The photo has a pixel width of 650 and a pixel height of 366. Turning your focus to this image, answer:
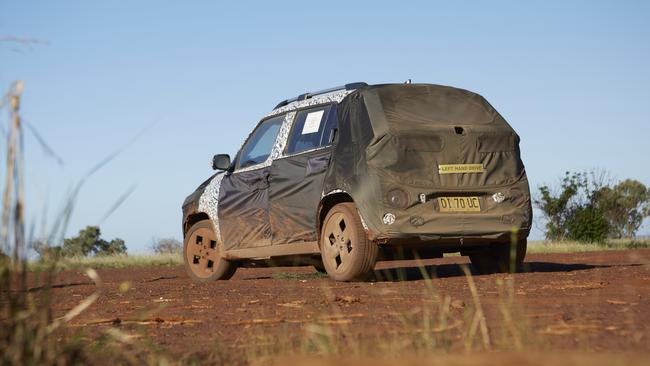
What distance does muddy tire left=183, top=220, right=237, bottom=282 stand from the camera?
40.6 ft

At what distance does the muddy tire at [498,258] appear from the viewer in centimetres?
1091

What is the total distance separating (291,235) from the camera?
10.9m

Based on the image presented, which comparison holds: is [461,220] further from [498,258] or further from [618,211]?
[618,211]

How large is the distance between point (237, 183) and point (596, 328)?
265 inches

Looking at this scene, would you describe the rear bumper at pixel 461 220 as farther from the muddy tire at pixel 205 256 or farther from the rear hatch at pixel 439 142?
the muddy tire at pixel 205 256

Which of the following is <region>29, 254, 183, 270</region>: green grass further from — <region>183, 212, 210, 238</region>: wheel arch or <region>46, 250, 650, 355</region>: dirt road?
<region>46, 250, 650, 355</region>: dirt road

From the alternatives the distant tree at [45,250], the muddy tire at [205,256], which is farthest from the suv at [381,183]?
the distant tree at [45,250]

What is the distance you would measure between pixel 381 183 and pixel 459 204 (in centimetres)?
79

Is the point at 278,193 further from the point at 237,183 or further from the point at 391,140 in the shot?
the point at 391,140

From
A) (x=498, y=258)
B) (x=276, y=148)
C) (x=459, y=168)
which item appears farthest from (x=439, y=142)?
(x=276, y=148)

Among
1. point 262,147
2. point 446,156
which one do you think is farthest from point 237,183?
point 446,156

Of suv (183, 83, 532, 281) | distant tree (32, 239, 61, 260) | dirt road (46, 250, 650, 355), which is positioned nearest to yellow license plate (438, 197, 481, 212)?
suv (183, 83, 532, 281)

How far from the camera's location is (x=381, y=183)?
9.67 m

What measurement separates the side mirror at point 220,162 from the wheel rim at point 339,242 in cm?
212
